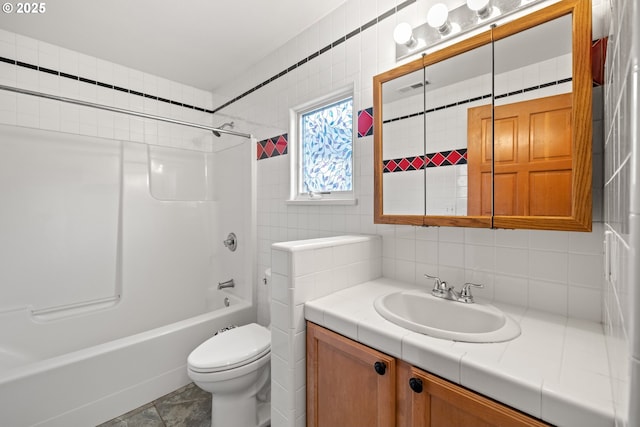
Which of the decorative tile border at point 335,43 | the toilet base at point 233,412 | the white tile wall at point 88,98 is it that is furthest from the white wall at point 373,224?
the toilet base at point 233,412

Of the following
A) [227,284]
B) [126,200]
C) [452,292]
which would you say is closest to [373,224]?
[452,292]

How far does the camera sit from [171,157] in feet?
8.21

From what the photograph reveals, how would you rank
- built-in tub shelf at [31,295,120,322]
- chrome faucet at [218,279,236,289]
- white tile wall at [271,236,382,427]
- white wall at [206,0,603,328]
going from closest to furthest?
white wall at [206,0,603,328]
white tile wall at [271,236,382,427]
built-in tub shelf at [31,295,120,322]
chrome faucet at [218,279,236,289]

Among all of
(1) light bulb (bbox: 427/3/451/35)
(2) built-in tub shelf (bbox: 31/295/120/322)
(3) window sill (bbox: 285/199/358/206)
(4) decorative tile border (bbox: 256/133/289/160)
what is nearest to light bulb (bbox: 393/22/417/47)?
(1) light bulb (bbox: 427/3/451/35)

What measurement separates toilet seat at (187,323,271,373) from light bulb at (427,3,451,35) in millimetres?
1797

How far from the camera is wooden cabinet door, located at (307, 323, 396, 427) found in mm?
909

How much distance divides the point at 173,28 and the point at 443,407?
258 cm

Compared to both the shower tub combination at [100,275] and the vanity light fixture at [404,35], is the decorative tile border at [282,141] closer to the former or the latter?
the shower tub combination at [100,275]

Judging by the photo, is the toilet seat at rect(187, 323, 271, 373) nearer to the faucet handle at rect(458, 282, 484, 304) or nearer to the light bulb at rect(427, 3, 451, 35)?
the faucet handle at rect(458, 282, 484, 304)

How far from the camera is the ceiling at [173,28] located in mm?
1759

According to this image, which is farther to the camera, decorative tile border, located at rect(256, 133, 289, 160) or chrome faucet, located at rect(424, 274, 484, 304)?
decorative tile border, located at rect(256, 133, 289, 160)

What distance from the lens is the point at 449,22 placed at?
129cm

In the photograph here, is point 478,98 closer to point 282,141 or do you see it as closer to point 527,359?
point 527,359

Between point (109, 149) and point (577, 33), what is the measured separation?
9.15 ft
